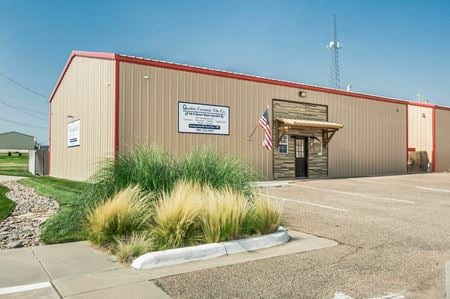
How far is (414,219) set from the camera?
31.0 feet

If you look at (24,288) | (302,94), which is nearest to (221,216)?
(24,288)

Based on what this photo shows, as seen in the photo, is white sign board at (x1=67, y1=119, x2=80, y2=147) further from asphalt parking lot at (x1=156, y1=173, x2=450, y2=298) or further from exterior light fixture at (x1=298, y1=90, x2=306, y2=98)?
asphalt parking lot at (x1=156, y1=173, x2=450, y2=298)

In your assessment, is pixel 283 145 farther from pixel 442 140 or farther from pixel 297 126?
pixel 442 140

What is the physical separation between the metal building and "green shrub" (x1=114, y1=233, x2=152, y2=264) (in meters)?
9.24

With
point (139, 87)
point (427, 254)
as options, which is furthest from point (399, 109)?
point (427, 254)

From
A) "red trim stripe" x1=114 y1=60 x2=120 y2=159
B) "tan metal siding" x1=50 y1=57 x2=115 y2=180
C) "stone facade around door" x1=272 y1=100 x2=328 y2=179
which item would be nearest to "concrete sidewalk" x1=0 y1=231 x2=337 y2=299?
"tan metal siding" x1=50 y1=57 x2=115 y2=180

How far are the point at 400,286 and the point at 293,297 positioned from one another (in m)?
1.38

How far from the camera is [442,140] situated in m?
30.1

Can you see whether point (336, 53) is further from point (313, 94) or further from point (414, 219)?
point (414, 219)

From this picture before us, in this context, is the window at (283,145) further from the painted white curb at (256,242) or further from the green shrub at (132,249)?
the green shrub at (132,249)

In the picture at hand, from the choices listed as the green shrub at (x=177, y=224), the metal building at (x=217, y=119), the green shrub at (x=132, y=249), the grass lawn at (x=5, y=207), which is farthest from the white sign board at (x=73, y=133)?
the green shrub at (x=132, y=249)

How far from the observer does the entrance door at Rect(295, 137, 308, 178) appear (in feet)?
73.2

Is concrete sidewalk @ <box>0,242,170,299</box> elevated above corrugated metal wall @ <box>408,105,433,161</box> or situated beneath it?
situated beneath

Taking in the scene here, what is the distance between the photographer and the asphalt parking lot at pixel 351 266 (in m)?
4.65
